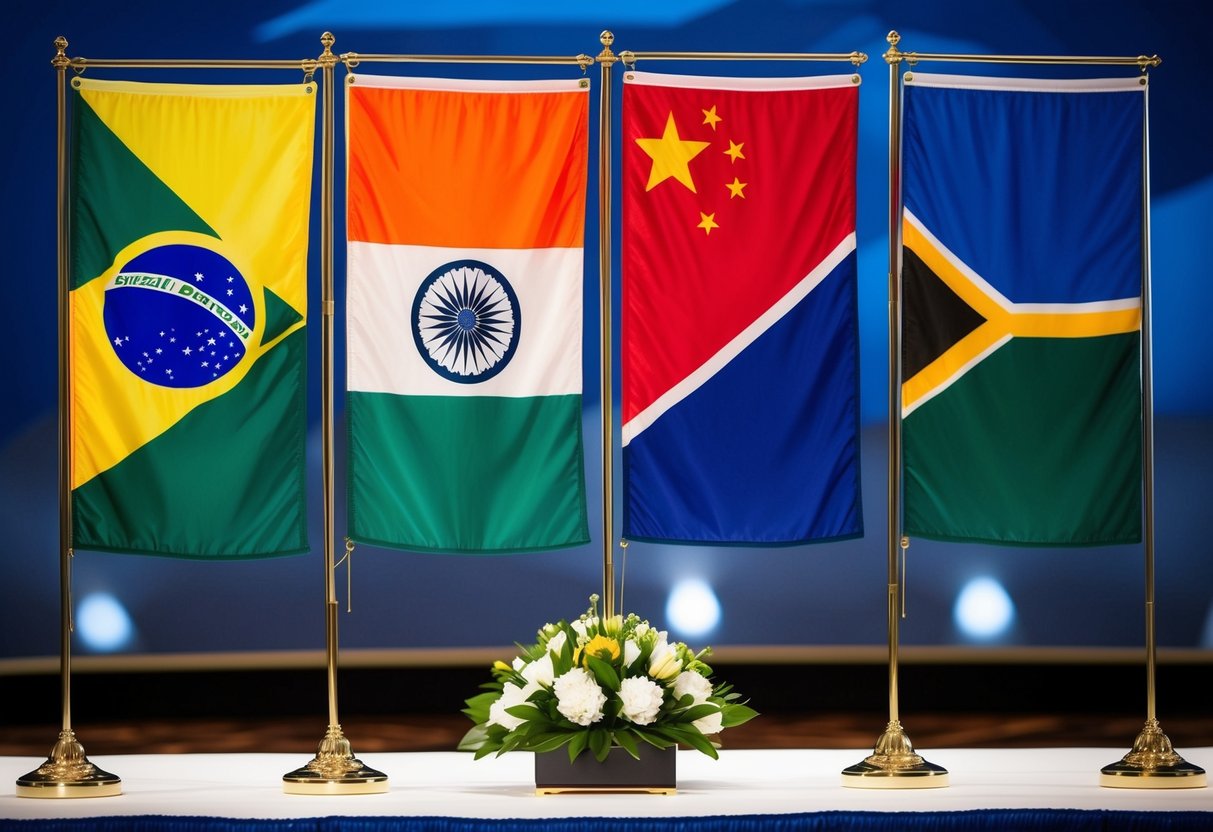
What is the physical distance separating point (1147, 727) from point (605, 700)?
224 centimetres

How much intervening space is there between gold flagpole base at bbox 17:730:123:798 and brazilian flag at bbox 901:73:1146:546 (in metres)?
3.28

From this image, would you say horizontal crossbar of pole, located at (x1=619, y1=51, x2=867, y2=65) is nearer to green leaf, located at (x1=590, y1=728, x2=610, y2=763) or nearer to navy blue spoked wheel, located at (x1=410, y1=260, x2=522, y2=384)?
navy blue spoked wheel, located at (x1=410, y1=260, x2=522, y2=384)

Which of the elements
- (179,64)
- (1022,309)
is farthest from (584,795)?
(179,64)

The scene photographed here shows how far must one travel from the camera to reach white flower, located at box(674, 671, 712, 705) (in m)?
5.82

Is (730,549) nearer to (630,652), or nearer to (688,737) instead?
(630,652)

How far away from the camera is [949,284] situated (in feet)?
21.9

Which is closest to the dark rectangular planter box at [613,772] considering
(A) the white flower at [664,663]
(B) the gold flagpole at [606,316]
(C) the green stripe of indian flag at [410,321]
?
(A) the white flower at [664,663]

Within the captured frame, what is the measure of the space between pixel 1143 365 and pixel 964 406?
75 cm

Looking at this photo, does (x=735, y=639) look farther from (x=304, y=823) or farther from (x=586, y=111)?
(x=304, y=823)

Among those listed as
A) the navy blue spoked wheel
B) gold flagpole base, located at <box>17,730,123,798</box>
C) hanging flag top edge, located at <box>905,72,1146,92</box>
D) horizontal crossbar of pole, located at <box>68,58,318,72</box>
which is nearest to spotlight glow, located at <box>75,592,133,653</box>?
gold flagpole base, located at <box>17,730,123,798</box>

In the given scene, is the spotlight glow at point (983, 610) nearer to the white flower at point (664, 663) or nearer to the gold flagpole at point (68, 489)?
the white flower at point (664, 663)

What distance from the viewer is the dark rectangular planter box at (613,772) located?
5.74m

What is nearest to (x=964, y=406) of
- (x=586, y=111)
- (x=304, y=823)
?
(x=586, y=111)

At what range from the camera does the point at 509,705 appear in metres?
5.82
